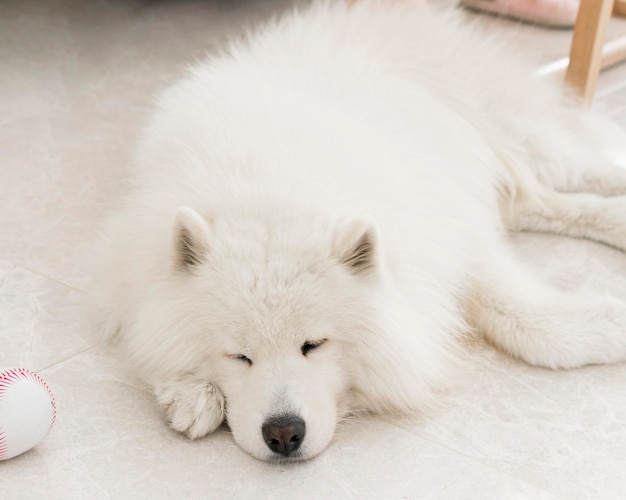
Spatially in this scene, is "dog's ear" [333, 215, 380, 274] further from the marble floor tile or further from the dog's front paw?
the marble floor tile

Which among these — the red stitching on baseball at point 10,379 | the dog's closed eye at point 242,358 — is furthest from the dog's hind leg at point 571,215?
the red stitching on baseball at point 10,379

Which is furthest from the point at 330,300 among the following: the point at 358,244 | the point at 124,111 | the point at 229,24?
the point at 229,24

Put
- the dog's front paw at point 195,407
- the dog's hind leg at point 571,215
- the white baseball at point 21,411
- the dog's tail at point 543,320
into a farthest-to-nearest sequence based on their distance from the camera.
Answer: the dog's hind leg at point 571,215
the dog's tail at point 543,320
the dog's front paw at point 195,407
the white baseball at point 21,411

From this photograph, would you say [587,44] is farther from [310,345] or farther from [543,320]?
[310,345]

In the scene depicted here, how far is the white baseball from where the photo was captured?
1.91 metres

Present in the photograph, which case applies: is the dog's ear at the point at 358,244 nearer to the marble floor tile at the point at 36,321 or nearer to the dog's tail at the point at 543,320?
the dog's tail at the point at 543,320

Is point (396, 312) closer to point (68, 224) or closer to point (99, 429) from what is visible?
point (99, 429)

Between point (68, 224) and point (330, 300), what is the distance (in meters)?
1.59

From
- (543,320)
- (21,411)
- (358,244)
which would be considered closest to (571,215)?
(543,320)

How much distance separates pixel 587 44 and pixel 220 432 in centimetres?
266

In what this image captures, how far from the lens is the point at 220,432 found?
221 centimetres

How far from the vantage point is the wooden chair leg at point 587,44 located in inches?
146

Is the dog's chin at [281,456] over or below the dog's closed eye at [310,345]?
below

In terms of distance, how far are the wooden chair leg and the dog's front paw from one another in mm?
2514
